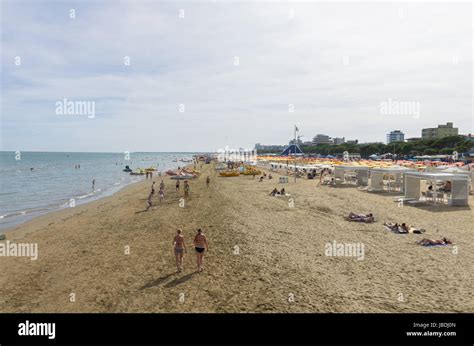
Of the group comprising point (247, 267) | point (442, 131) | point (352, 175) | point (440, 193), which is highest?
point (442, 131)

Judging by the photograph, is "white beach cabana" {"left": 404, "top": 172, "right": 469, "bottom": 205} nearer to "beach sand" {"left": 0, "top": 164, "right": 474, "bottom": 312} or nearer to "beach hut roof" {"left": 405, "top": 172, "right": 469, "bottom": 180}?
"beach hut roof" {"left": 405, "top": 172, "right": 469, "bottom": 180}

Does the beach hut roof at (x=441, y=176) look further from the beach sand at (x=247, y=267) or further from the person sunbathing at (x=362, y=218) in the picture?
the person sunbathing at (x=362, y=218)

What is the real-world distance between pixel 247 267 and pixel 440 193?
15.2 m

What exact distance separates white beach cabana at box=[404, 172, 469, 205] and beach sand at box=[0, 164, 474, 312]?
1.54 m

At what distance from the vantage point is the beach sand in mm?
6805

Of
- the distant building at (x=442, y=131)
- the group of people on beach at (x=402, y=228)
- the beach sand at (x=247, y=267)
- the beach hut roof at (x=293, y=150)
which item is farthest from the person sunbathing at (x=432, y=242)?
the distant building at (x=442, y=131)

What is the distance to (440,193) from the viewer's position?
61.6ft

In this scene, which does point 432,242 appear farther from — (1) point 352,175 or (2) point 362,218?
(1) point 352,175

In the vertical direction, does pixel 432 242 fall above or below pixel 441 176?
below

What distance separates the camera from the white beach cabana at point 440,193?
57.3 ft

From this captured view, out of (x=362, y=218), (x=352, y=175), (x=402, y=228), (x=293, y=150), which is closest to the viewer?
(x=402, y=228)

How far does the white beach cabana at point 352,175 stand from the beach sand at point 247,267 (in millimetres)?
11022

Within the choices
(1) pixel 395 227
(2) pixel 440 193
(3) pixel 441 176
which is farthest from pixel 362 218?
(2) pixel 440 193

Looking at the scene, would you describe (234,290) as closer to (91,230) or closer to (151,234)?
(151,234)
